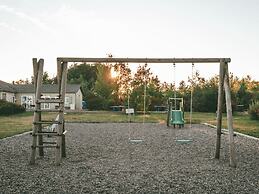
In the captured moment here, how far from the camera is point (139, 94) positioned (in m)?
26.9

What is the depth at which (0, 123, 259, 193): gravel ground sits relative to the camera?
16.8 feet

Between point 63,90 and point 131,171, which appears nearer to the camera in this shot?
point 131,171

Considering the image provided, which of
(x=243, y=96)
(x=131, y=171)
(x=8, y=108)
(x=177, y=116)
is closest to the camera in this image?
(x=131, y=171)

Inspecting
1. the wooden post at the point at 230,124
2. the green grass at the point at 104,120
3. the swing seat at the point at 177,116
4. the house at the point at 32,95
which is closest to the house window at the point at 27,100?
the house at the point at 32,95

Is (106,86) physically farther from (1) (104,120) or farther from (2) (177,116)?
(2) (177,116)

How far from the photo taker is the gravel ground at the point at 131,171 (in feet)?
16.8

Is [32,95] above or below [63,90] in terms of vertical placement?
above

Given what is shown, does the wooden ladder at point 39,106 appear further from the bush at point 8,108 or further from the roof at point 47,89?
the roof at point 47,89

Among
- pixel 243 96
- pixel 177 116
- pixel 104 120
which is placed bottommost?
pixel 104 120

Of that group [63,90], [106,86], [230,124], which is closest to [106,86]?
[106,86]

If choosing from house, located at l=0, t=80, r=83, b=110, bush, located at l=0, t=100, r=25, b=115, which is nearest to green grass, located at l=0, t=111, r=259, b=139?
bush, located at l=0, t=100, r=25, b=115

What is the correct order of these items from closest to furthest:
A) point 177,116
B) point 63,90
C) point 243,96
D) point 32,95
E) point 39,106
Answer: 1. point 39,106
2. point 63,90
3. point 177,116
4. point 243,96
5. point 32,95

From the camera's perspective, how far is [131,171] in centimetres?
636

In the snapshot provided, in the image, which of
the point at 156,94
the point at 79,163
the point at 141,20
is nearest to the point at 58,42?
the point at 141,20
